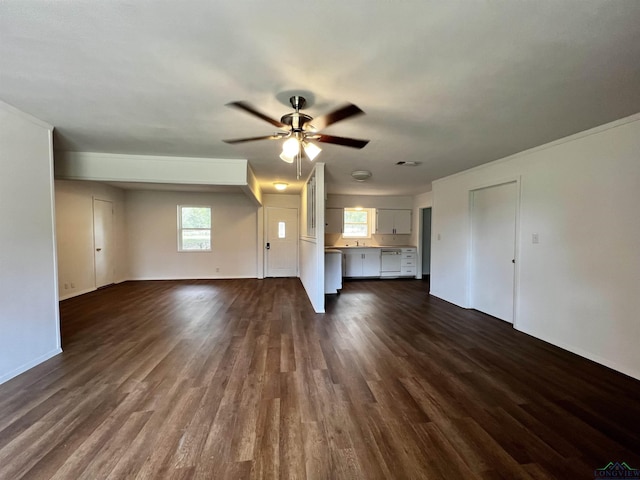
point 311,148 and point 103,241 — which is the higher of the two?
point 311,148

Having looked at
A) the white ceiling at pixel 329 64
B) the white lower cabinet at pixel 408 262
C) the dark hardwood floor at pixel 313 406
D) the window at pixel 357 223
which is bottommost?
the dark hardwood floor at pixel 313 406

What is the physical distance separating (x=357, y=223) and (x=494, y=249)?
420cm

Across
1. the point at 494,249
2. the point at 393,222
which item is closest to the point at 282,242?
the point at 393,222

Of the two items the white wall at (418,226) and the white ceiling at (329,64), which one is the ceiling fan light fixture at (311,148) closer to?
the white ceiling at (329,64)

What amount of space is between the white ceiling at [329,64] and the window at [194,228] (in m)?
4.24

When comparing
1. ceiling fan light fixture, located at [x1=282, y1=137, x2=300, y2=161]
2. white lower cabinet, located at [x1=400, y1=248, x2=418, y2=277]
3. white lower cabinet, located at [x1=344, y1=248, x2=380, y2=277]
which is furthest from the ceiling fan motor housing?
white lower cabinet, located at [x1=400, y1=248, x2=418, y2=277]

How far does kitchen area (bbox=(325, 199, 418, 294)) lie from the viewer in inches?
296

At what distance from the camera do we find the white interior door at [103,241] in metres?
5.91

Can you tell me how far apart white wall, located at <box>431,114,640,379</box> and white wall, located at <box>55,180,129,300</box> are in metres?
7.40

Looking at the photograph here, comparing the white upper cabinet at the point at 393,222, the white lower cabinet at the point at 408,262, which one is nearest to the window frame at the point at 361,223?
the white upper cabinet at the point at 393,222

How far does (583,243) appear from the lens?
9.62 ft

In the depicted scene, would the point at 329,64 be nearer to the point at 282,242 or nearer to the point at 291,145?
the point at 291,145

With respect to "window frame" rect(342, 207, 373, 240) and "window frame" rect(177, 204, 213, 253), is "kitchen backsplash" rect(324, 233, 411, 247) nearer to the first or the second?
"window frame" rect(342, 207, 373, 240)

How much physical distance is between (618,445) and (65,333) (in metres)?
5.30
